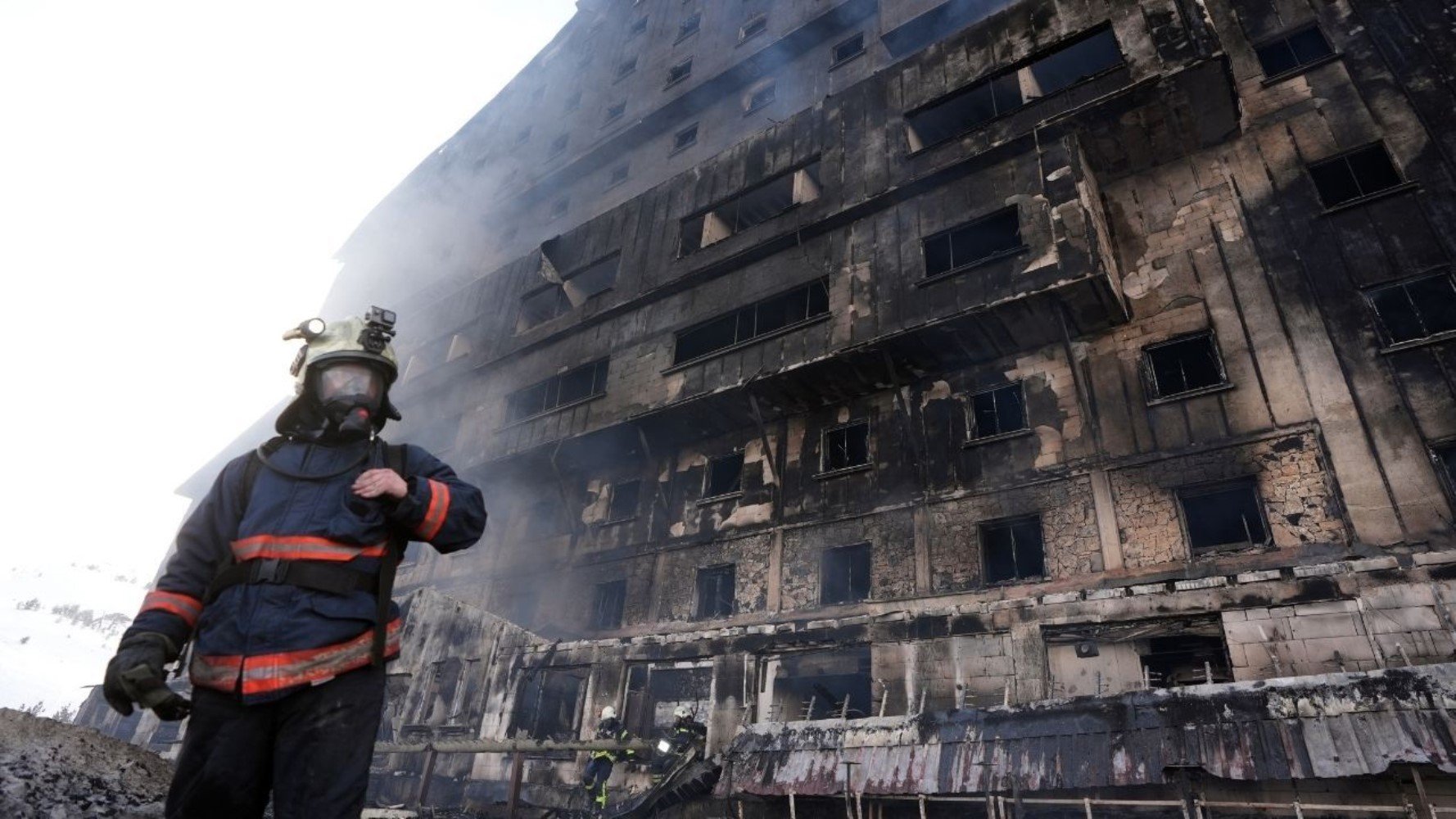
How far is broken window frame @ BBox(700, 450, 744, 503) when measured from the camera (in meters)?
17.7

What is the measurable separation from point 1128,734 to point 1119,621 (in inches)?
117

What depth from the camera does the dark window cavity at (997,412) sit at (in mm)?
14289

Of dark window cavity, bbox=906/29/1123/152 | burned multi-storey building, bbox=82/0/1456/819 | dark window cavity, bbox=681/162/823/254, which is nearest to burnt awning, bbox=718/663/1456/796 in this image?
burned multi-storey building, bbox=82/0/1456/819

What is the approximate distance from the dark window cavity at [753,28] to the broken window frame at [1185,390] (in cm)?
2125

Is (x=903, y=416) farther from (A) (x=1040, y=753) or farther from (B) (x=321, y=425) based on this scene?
(B) (x=321, y=425)

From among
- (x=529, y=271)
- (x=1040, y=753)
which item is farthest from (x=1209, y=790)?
(x=529, y=271)

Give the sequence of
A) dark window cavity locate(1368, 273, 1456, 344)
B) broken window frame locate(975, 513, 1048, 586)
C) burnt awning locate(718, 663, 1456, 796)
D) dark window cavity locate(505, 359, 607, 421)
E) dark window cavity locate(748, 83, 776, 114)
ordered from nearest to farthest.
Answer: burnt awning locate(718, 663, 1456, 796) < dark window cavity locate(1368, 273, 1456, 344) < broken window frame locate(975, 513, 1048, 586) < dark window cavity locate(505, 359, 607, 421) < dark window cavity locate(748, 83, 776, 114)

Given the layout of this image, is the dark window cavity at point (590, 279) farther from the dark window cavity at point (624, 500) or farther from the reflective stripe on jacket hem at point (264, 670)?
the reflective stripe on jacket hem at point (264, 670)

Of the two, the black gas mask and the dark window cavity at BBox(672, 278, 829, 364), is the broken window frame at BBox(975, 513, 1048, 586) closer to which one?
the dark window cavity at BBox(672, 278, 829, 364)

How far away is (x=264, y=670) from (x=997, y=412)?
1407 cm

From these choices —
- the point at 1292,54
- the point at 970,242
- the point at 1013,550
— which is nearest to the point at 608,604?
the point at 1013,550

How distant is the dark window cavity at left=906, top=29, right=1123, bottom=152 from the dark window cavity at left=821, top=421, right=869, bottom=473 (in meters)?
7.03

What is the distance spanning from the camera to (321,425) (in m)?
3.45

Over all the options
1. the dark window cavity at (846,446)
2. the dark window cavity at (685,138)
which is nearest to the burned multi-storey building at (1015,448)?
the dark window cavity at (846,446)
